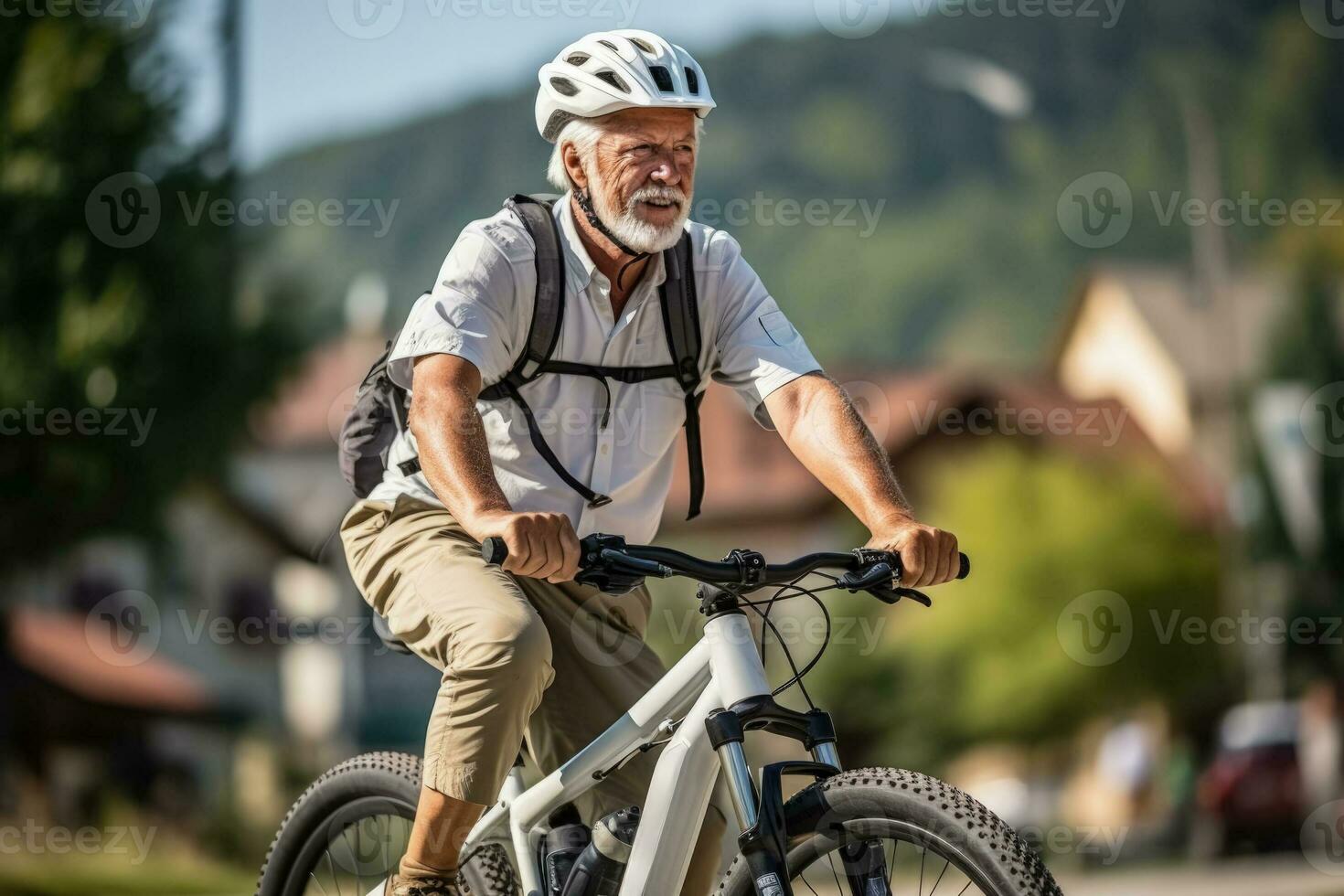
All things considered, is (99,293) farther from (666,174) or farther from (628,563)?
(628,563)

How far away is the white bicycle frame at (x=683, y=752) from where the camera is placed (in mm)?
3500

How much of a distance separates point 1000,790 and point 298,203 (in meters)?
25.8

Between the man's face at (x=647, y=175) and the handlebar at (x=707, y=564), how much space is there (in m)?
0.82

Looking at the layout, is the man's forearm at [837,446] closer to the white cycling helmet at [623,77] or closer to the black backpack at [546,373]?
the black backpack at [546,373]

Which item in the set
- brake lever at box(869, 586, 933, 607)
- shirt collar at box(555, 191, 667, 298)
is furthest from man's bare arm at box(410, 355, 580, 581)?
brake lever at box(869, 586, 933, 607)

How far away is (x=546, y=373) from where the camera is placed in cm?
401

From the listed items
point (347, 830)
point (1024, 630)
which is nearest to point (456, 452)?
point (347, 830)

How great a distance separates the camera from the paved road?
1228 cm

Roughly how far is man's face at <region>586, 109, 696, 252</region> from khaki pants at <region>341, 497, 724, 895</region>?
79 cm

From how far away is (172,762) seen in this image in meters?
30.6

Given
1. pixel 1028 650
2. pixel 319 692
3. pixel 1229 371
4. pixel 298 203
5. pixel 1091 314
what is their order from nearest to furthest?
pixel 298 203 < pixel 1229 371 < pixel 1028 650 < pixel 319 692 < pixel 1091 314

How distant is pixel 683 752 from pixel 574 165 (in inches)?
53.7

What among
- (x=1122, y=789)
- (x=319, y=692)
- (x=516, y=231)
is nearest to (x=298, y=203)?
(x=516, y=231)

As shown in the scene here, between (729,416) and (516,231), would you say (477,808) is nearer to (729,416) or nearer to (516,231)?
(516,231)
